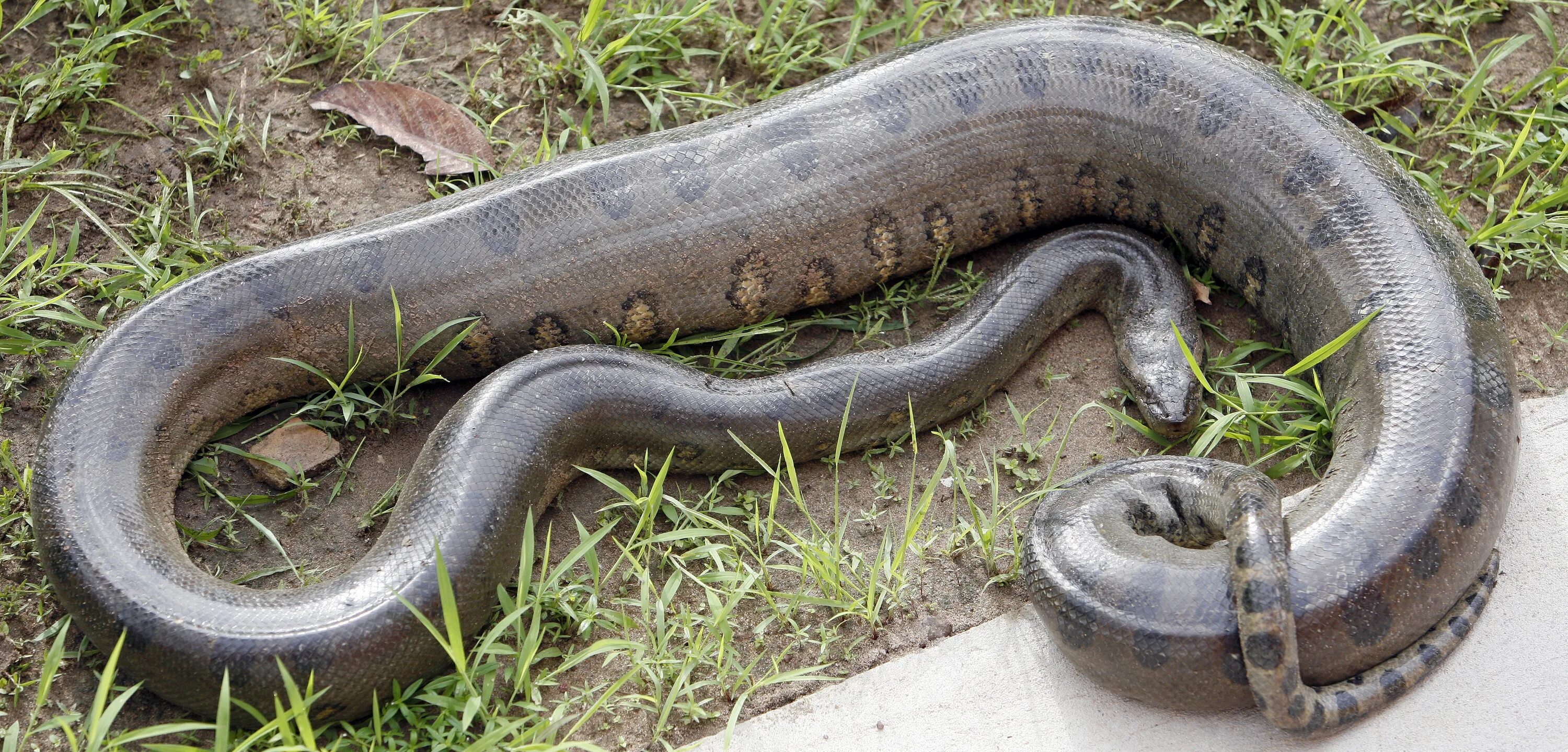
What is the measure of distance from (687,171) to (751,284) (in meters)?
0.58

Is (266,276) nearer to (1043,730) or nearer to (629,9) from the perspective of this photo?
(629,9)

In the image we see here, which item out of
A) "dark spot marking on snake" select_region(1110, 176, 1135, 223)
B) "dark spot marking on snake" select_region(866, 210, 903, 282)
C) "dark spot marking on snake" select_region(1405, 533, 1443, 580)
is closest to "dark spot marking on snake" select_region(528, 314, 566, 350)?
"dark spot marking on snake" select_region(866, 210, 903, 282)

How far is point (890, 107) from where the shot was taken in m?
5.85

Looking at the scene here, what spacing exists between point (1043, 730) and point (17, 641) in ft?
12.8

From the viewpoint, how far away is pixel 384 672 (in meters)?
4.54

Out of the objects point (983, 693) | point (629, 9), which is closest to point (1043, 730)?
point (983, 693)

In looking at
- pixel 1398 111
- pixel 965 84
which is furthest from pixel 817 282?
pixel 1398 111

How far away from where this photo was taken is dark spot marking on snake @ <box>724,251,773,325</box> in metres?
5.69

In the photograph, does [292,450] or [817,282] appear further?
[817,282]

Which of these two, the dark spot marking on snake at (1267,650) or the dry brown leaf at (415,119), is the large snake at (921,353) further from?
the dry brown leaf at (415,119)

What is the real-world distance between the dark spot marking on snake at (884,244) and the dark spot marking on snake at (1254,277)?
62.0 inches

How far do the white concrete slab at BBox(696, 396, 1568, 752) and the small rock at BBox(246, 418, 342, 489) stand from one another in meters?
2.20

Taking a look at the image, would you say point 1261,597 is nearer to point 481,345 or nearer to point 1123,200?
point 1123,200

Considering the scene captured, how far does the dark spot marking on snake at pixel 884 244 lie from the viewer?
5.83m
